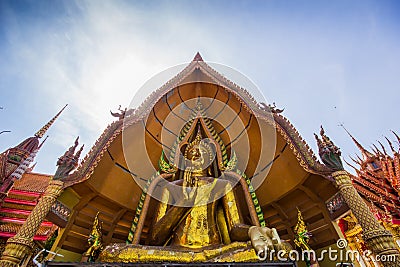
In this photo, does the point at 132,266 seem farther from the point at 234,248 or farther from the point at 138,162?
the point at 138,162

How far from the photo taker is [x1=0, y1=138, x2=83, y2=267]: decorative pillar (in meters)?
2.36

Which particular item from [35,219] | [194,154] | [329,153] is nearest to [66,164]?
[35,219]

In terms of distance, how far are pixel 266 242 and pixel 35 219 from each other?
102 inches

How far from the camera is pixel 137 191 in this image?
4.03m

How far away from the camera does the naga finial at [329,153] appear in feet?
9.70

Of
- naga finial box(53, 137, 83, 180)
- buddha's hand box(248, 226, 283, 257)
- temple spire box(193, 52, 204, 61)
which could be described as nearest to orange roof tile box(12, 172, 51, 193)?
naga finial box(53, 137, 83, 180)

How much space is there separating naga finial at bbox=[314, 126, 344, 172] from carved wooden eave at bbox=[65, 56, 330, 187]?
0.09m

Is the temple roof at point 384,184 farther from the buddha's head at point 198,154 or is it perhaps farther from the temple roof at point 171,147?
the buddha's head at point 198,154

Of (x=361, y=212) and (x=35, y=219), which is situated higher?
(x=361, y=212)

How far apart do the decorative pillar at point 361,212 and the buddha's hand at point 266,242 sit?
3.76 feet

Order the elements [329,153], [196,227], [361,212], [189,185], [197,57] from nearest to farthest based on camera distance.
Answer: [361,212], [196,227], [329,153], [189,185], [197,57]

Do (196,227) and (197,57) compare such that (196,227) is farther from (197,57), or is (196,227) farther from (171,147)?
(197,57)

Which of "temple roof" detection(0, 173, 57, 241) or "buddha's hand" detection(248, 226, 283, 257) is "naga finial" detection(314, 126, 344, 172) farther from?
"temple roof" detection(0, 173, 57, 241)

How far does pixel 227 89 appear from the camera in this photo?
4.05 metres
